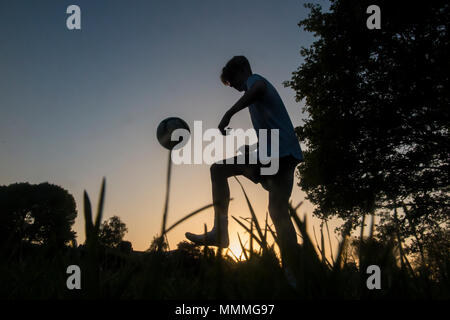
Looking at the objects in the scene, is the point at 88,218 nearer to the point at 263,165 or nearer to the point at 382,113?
the point at 263,165

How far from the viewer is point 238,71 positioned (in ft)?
14.2

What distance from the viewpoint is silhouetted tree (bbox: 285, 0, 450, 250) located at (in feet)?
38.9

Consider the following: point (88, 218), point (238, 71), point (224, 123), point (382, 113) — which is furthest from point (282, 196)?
point (382, 113)

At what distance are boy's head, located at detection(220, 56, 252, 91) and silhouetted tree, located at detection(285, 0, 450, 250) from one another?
9194 millimetres

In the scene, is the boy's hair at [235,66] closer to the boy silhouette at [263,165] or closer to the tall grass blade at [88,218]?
the boy silhouette at [263,165]

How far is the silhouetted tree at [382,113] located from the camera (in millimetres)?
11844

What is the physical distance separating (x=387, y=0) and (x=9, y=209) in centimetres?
3847

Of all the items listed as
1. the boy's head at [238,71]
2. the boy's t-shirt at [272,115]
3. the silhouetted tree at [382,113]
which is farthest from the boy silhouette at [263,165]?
the silhouetted tree at [382,113]

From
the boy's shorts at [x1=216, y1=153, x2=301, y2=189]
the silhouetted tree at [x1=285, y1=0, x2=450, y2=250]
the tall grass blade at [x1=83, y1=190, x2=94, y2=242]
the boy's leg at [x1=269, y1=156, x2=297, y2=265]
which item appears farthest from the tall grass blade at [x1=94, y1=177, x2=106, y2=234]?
the silhouetted tree at [x1=285, y1=0, x2=450, y2=250]

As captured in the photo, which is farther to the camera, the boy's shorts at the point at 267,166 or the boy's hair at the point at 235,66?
the boy's hair at the point at 235,66

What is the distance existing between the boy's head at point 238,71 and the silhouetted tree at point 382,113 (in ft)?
30.2

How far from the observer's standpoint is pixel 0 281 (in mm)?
1301

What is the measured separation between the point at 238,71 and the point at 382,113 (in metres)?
10.5
